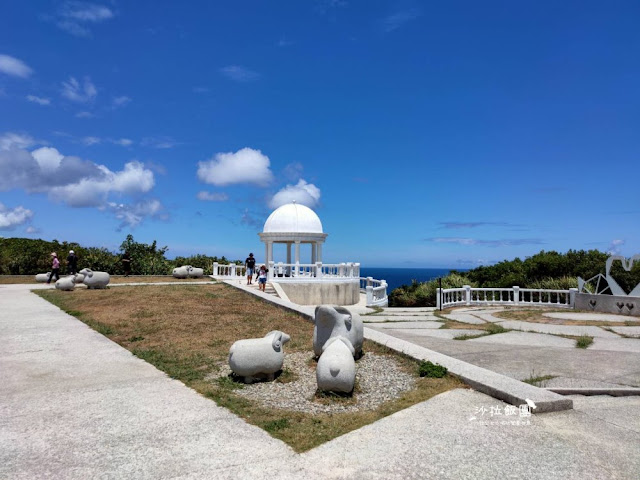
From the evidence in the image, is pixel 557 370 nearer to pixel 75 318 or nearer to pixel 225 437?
pixel 225 437

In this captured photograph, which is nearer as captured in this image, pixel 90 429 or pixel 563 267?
pixel 90 429

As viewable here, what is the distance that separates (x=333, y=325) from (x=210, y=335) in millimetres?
4145

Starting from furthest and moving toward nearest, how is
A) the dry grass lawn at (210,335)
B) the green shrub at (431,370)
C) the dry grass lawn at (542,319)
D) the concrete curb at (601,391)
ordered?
the dry grass lawn at (542,319)
the green shrub at (431,370)
the concrete curb at (601,391)
the dry grass lawn at (210,335)

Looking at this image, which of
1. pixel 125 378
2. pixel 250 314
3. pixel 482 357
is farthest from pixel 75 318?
pixel 482 357

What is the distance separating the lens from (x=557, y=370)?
25.7 ft

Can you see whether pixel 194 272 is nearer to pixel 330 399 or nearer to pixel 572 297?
pixel 572 297

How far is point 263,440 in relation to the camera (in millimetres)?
4602

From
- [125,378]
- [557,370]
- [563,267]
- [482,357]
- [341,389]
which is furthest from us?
[563,267]

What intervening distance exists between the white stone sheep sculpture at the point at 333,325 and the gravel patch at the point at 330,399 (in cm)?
49

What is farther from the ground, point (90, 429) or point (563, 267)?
point (563, 267)

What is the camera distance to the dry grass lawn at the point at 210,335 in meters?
5.29

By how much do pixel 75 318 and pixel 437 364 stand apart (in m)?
10.9

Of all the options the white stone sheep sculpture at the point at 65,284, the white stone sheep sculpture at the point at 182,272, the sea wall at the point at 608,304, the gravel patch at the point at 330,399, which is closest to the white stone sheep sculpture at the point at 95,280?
the white stone sheep sculpture at the point at 65,284

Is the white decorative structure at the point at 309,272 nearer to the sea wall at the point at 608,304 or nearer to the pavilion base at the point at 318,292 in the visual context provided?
the pavilion base at the point at 318,292
